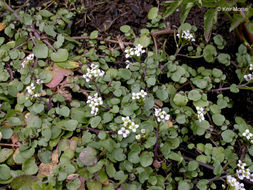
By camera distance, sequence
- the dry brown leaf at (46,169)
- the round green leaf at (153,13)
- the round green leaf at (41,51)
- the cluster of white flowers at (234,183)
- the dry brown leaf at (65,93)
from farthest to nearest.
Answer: the round green leaf at (153,13) → the round green leaf at (41,51) → the dry brown leaf at (65,93) → the dry brown leaf at (46,169) → the cluster of white flowers at (234,183)

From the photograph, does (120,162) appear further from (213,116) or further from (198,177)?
(213,116)

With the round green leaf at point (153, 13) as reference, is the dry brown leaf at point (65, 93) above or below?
below

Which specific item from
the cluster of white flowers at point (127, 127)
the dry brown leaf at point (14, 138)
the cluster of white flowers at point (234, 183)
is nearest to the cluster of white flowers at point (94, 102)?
the cluster of white flowers at point (127, 127)


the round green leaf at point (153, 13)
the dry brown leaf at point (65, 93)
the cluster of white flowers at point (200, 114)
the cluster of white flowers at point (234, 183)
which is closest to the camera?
the cluster of white flowers at point (234, 183)

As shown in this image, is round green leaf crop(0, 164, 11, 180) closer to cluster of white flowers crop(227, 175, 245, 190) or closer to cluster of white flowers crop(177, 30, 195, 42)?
cluster of white flowers crop(227, 175, 245, 190)

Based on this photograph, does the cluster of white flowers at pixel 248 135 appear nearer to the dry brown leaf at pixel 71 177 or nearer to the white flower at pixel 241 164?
the white flower at pixel 241 164

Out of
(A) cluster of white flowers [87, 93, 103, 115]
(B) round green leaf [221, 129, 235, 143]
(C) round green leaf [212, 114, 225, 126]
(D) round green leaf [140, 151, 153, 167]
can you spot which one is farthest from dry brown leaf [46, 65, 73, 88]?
(B) round green leaf [221, 129, 235, 143]

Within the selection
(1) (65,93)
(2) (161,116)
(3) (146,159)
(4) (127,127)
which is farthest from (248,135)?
(1) (65,93)
